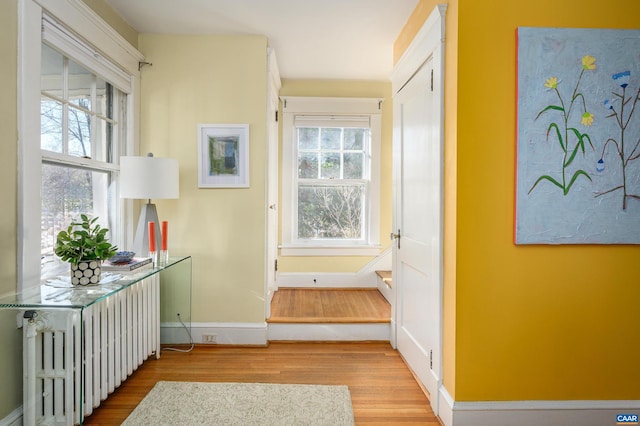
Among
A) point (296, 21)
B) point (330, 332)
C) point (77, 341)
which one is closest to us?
point (77, 341)

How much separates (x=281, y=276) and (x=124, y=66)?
8.69 feet

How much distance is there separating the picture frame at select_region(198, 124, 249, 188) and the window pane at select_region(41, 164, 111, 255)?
0.75m

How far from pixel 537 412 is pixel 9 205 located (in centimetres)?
300

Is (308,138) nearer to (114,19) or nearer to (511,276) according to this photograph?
(114,19)

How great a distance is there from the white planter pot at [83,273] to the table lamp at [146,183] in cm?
71

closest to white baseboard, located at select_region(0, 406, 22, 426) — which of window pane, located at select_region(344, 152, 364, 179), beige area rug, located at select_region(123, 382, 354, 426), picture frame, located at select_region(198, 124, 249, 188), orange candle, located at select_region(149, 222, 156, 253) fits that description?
beige area rug, located at select_region(123, 382, 354, 426)

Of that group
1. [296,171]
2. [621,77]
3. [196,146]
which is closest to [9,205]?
[196,146]

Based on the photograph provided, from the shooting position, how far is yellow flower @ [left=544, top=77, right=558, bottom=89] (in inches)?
75.3

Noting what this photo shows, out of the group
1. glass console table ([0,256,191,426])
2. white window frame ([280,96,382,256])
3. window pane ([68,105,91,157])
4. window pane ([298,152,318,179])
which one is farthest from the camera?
window pane ([298,152,318,179])

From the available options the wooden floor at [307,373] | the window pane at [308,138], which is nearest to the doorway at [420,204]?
the wooden floor at [307,373]

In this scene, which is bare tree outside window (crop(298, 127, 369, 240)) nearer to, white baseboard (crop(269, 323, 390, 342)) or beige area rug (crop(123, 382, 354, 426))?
white baseboard (crop(269, 323, 390, 342))

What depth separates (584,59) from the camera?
1.92m

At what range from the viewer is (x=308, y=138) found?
429cm

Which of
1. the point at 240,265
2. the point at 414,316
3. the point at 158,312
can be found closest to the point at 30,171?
the point at 158,312
